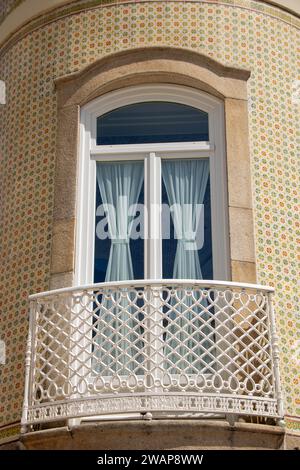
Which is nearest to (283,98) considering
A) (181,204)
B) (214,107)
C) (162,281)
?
(214,107)

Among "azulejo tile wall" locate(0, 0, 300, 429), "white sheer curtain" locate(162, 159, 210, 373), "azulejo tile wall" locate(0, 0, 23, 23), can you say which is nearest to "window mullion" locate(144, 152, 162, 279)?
"white sheer curtain" locate(162, 159, 210, 373)

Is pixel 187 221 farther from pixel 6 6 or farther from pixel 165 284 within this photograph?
pixel 6 6

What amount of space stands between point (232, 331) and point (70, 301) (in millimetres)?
1431

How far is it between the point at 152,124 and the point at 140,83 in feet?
1.38

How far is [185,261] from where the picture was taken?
11.4 m

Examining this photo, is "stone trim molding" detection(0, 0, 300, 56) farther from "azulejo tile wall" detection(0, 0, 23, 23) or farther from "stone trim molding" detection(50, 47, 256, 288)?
"stone trim molding" detection(50, 47, 256, 288)

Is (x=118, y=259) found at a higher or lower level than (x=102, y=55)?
lower

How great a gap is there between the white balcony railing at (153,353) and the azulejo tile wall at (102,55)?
1.79 feet

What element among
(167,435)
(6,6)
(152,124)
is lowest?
(167,435)

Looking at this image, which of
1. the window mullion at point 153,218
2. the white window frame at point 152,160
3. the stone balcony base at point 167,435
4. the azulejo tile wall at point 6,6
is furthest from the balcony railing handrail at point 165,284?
the azulejo tile wall at point 6,6

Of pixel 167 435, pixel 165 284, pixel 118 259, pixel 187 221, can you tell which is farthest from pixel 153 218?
pixel 167 435

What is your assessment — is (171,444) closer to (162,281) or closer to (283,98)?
(162,281)

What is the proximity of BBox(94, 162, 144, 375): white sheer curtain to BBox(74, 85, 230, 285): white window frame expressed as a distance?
0.11 meters

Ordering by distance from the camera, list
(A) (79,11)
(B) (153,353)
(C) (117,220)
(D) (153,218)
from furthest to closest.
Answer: (A) (79,11) → (C) (117,220) → (D) (153,218) → (B) (153,353)
